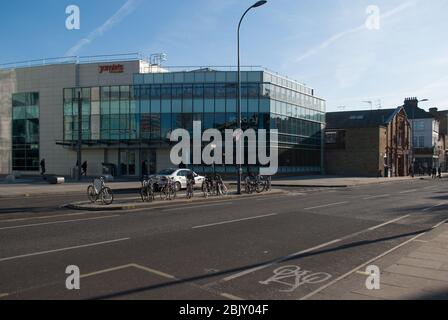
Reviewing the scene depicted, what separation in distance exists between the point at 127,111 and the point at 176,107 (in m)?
5.57

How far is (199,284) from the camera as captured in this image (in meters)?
6.54

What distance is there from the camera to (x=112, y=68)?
49.9 meters

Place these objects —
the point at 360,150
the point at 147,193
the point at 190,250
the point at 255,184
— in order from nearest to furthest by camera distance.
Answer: the point at 190,250
the point at 147,193
the point at 255,184
the point at 360,150

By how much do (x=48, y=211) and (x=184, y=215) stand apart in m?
5.04

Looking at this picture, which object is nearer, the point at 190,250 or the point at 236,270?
the point at 236,270

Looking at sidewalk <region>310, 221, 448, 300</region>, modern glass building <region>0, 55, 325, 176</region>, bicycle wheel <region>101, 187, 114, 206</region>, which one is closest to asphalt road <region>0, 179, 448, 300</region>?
sidewalk <region>310, 221, 448, 300</region>

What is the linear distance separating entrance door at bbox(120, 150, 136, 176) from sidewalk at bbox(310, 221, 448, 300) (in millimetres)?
42056

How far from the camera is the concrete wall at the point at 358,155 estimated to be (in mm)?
60750

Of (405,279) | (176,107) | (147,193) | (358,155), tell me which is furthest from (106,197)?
(358,155)

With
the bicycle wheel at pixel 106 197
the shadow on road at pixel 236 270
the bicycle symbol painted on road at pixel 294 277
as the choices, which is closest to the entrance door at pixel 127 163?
the bicycle wheel at pixel 106 197

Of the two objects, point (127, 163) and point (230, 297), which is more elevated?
point (127, 163)

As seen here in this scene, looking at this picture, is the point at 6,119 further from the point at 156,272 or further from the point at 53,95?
the point at 156,272

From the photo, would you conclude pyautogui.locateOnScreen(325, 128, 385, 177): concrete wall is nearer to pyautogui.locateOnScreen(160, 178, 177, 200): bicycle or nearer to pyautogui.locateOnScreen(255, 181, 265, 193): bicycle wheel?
pyautogui.locateOnScreen(255, 181, 265, 193): bicycle wheel

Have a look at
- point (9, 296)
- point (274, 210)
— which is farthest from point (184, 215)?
point (9, 296)
